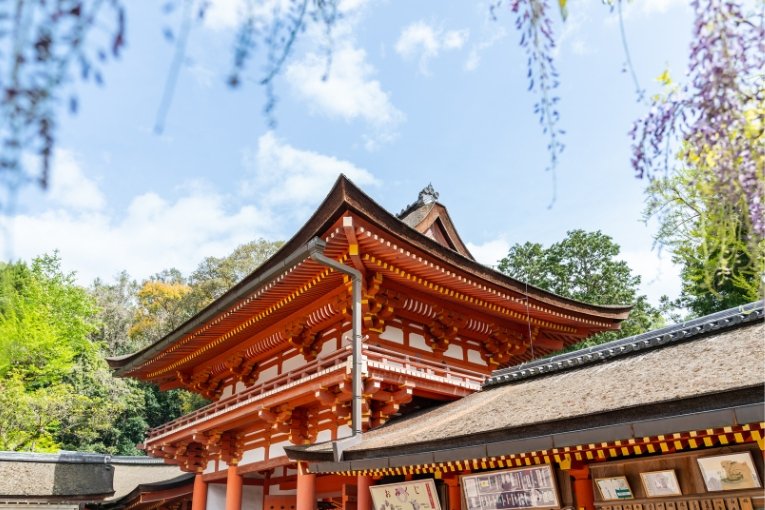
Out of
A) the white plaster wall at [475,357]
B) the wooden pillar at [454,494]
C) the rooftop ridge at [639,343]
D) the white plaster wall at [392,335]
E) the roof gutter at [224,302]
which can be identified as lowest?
the wooden pillar at [454,494]

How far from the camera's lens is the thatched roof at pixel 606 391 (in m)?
6.21

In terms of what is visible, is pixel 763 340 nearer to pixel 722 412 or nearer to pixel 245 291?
pixel 722 412

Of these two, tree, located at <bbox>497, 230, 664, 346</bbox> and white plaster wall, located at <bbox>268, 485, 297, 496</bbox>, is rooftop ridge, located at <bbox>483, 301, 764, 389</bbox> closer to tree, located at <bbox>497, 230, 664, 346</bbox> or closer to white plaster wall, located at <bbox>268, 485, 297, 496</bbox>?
white plaster wall, located at <bbox>268, 485, 297, 496</bbox>

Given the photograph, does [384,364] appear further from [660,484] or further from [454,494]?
[660,484]

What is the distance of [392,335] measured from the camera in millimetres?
12336

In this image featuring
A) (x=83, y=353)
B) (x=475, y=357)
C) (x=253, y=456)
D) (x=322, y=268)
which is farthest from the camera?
(x=83, y=353)

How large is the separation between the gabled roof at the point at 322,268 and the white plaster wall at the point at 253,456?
3.19 meters

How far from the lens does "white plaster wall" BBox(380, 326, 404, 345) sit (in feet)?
39.9

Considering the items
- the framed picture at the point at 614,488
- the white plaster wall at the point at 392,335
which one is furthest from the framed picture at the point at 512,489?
the white plaster wall at the point at 392,335

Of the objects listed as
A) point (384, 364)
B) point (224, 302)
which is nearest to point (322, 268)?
point (384, 364)

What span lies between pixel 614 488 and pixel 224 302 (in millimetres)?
8704

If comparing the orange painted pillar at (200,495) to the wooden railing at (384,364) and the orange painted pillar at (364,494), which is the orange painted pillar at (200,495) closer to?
the wooden railing at (384,364)

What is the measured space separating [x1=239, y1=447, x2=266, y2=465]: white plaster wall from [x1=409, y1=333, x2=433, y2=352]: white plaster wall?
14.9 ft

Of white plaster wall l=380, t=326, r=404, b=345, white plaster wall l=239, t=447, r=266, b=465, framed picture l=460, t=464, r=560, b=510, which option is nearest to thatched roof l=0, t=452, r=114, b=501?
white plaster wall l=239, t=447, r=266, b=465
